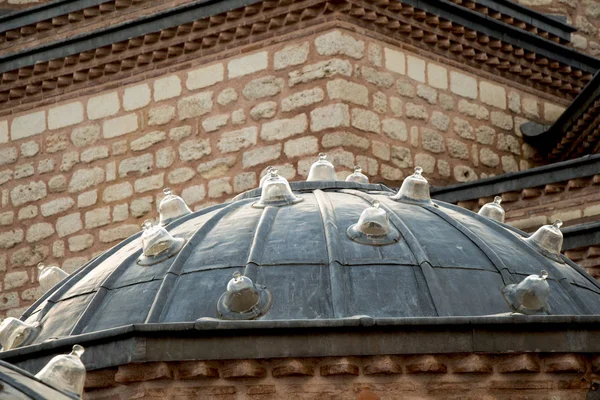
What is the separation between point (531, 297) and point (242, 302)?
1.65 m

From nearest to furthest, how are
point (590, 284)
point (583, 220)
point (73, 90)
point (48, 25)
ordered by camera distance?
point (590, 284) → point (583, 220) → point (73, 90) → point (48, 25)

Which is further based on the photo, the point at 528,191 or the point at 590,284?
the point at 528,191

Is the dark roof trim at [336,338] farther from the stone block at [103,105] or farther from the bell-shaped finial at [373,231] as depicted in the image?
the stone block at [103,105]

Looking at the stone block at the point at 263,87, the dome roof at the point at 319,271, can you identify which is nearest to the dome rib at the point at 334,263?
the dome roof at the point at 319,271

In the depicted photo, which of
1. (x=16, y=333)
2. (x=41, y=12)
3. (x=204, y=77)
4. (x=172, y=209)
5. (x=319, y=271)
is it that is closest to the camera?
(x=319, y=271)

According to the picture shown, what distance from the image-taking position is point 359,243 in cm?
1106

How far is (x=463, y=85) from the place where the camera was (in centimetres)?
1775

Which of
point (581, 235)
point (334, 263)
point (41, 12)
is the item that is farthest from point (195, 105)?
point (334, 263)

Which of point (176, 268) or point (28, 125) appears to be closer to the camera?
point (176, 268)

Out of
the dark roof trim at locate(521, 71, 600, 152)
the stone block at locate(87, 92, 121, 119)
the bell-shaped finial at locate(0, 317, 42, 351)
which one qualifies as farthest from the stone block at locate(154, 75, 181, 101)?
Answer: the bell-shaped finial at locate(0, 317, 42, 351)

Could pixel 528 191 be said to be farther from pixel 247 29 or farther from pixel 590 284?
pixel 590 284

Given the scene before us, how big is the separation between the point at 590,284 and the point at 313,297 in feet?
7.25

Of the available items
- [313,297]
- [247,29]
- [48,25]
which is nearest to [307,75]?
[247,29]

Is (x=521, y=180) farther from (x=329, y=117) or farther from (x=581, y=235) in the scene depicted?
(x=329, y=117)
